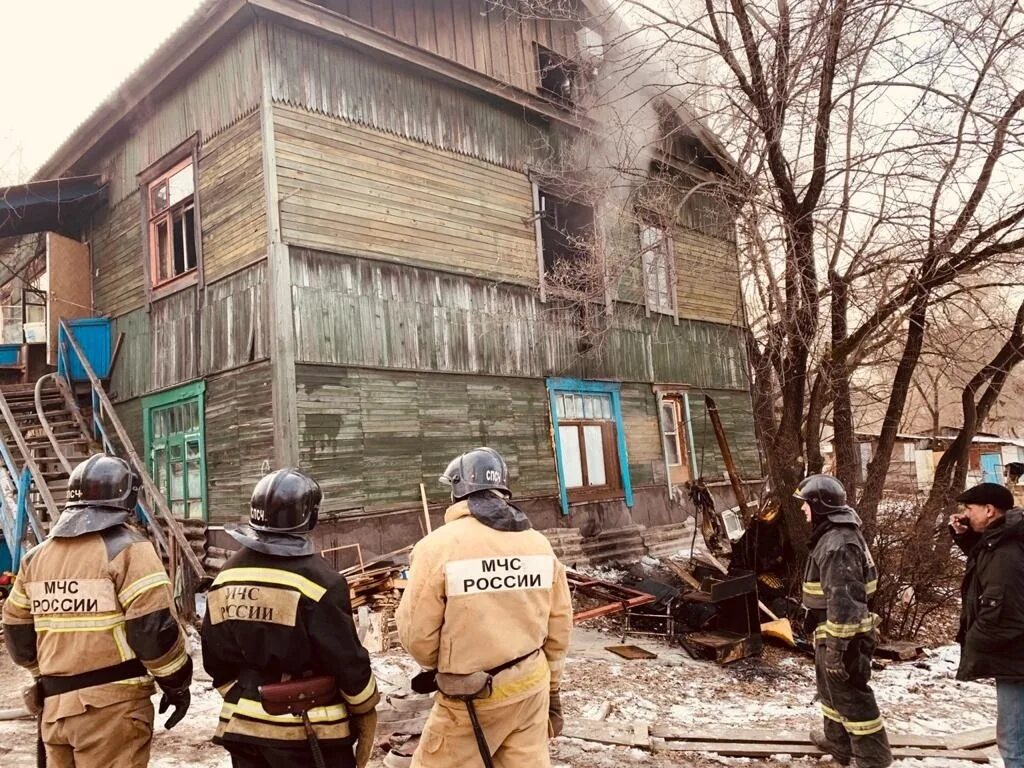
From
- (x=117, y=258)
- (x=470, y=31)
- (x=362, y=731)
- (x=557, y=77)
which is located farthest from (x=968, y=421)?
(x=117, y=258)

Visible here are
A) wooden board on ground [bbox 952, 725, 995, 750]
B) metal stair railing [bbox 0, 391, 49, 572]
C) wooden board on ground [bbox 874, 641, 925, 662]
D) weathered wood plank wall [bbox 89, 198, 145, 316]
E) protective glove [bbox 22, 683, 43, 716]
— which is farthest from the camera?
weathered wood plank wall [bbox 89, 198, 145, 316]

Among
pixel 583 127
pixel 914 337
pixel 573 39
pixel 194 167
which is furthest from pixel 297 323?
pixel 573 39

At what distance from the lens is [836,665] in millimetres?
4684

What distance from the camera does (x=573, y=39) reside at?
14766mm

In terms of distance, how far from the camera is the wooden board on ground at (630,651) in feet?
26.3

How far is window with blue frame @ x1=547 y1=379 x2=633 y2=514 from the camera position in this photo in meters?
12.8

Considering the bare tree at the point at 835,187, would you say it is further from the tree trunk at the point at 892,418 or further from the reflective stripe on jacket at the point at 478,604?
the reflective stripe on jacket at the point at 478,604

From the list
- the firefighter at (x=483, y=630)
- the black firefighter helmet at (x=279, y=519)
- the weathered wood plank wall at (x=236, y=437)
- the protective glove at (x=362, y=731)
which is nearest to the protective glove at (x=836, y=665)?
the firefighter at (x=483, y=630)

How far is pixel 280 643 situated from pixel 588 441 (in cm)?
1085

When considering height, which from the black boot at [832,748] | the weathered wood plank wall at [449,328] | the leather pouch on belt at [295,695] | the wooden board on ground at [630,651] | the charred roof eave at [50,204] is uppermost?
the charred roof eave at [50,204]

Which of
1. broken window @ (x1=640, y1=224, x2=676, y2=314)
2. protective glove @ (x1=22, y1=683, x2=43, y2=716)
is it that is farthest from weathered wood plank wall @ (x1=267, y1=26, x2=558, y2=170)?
protective glove @ (x1=22, y1=683, x2=43, y2=716)

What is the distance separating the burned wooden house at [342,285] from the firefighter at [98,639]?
595 centimetres

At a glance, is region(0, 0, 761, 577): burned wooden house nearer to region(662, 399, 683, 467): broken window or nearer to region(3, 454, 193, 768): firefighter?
region(662, 399, 683, 467): broken window

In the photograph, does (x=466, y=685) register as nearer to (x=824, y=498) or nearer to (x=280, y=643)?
(x=280, y=643)
